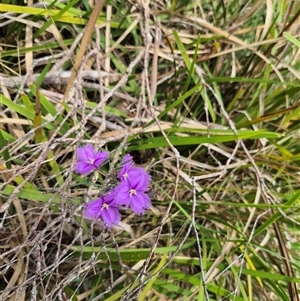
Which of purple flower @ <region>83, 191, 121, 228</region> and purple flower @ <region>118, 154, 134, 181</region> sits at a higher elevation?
purple flower @ <region>118, 154, 134, 181</region>

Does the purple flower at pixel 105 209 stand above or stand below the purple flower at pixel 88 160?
below

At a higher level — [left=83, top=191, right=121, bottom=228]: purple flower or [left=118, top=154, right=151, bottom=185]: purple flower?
[left=118, top=154, right=151, bottom=185]: purple flower

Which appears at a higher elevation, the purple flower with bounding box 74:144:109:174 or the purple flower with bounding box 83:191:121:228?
the purple flower with bounding box 74:144:109:174
